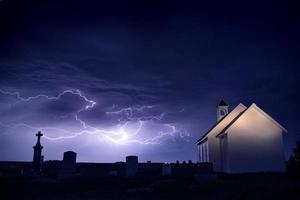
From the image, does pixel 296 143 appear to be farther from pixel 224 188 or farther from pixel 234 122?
pixel 224 188

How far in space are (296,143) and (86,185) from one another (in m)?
24.9

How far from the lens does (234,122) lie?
1091 inches

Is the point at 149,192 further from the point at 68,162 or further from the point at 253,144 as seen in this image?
the point at 253,144

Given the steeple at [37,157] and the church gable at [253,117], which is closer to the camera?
the church gable at [253,117]

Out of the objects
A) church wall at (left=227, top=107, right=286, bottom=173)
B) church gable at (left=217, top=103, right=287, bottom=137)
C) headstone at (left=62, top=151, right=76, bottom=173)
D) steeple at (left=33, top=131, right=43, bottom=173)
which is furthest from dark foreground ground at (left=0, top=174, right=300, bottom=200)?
church gable at (left=217, top=103, right=287, bottom=137)

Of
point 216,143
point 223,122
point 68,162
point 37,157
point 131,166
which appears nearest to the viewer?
point 68,162

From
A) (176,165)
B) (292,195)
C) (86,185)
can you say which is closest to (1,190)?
(86,185)

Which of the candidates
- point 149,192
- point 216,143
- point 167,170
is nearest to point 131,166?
point 167,170

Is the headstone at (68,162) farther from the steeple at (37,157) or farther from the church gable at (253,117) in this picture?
the church gable at (253,117)

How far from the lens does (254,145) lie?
2742 cm

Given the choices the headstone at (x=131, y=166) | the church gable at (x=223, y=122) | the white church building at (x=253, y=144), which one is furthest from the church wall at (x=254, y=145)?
the headstone at (x=131, y=166)

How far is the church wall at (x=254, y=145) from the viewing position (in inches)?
1067

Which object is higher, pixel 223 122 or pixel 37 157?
pixel 223 122

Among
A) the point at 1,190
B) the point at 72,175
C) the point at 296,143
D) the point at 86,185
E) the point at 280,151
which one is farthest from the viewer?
the point at 296,143
